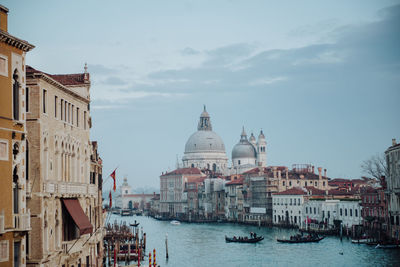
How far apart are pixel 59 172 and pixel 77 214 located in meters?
1.38

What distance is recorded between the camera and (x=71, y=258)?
1836 cm

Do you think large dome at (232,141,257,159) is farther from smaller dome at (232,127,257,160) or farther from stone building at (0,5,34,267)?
stone building at (0,5,34,267)

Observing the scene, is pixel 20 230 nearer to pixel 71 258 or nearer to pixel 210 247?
pixel 71 258

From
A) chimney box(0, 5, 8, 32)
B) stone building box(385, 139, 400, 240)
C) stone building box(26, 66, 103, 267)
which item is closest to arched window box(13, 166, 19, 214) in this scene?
stone building box(26, 66, 103, 267)

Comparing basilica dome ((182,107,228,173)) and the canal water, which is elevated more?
basilica dome ((182,107,228,173))

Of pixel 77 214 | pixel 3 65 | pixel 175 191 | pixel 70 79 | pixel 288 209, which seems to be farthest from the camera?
pixel 175 191

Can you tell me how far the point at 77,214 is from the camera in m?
18.2

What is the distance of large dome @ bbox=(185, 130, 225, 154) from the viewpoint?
127m

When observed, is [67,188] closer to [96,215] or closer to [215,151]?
[96,215]

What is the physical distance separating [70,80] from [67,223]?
5.18 metres

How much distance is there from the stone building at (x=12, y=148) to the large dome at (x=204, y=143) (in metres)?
113

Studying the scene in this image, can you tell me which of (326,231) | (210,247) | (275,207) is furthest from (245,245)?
(275,207)

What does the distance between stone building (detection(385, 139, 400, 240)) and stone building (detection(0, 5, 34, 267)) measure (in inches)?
1235

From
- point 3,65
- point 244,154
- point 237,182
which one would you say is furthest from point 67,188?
point 244,154
